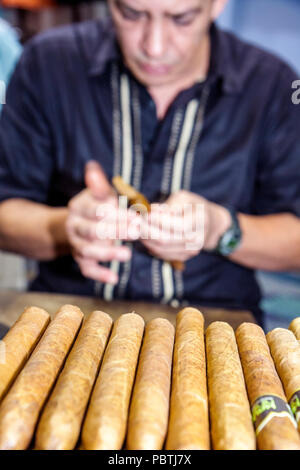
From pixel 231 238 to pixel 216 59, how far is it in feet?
2.73

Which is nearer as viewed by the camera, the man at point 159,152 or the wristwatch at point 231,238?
the wristwatch at point 231,238

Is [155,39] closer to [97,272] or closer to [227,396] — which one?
[97,272]

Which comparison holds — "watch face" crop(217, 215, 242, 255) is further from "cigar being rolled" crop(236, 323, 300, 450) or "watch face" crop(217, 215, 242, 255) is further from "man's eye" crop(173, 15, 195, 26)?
"cigar being rolled" crop(236, 323, 300, 450)

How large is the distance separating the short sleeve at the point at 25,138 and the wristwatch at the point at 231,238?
88 cm

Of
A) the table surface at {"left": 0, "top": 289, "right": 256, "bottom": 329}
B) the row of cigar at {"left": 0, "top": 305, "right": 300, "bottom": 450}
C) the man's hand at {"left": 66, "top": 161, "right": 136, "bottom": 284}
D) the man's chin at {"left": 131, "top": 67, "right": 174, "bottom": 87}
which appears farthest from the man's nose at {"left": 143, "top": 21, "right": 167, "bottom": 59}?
the row of cigar at {"left": 0, "top": 305, "right": 300, "bottom": 450}

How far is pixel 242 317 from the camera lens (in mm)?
1511

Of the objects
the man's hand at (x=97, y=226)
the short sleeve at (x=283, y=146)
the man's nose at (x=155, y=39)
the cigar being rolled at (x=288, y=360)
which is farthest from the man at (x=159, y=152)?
the cigar being rolled at (x=288, y=360)

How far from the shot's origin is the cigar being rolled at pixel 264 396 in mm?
739

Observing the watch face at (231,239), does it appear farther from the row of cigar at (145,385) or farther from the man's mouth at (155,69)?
the row of cigar at (145,385)

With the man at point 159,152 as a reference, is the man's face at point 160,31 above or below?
above

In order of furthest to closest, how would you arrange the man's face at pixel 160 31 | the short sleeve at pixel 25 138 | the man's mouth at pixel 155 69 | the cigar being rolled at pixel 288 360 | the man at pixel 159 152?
the short sleeve at pixel 25 138 → the man at pixel 159 152 → the man's mouth at pixel 155 69 → the man's face at pixel 160 31 → the cigar being rolled at pixel 288 360

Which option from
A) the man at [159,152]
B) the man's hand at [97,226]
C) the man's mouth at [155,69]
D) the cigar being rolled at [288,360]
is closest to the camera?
the cigar being rolled at [288,360]

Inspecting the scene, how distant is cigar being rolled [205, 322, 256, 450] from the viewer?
750 millimetres
